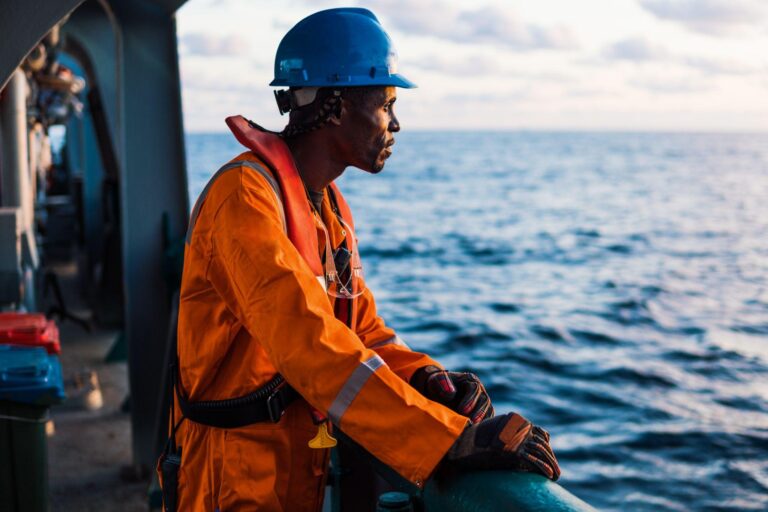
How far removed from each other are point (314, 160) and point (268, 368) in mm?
591

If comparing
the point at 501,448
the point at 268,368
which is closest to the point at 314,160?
the point at 268,368

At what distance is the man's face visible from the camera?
99.8 inches

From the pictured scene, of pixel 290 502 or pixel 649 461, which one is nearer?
pixel 290 502

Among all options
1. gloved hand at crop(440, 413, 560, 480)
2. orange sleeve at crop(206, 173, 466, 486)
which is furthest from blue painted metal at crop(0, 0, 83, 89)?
gloved hand at crop(440, 413, 560, 480)

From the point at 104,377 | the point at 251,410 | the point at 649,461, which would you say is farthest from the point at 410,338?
the point at 251,410

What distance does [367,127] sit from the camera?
254cm

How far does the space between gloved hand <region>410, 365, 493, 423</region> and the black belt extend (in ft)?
1.41

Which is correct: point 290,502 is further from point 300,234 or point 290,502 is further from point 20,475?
point 20,475

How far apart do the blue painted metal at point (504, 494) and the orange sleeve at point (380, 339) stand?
0.61 m

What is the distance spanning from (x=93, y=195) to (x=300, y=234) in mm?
9954

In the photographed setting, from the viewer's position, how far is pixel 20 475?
3.56m

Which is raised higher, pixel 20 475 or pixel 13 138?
pixel 13 138

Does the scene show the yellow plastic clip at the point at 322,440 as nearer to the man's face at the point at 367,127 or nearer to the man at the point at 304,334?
the man at the point at 304,334

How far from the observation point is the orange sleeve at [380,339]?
2766mm
